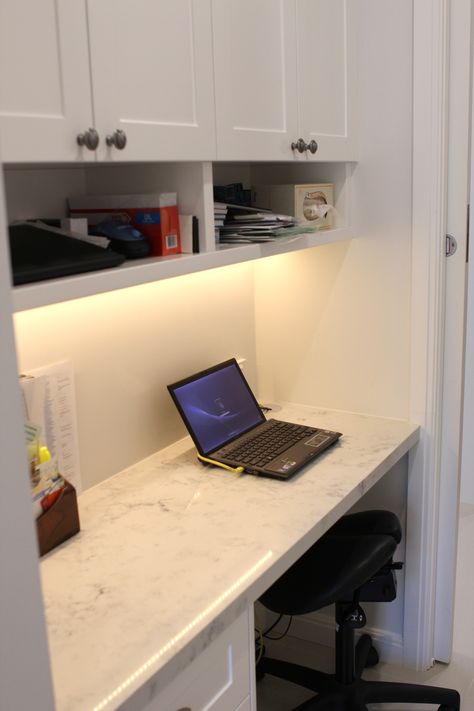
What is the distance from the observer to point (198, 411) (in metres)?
1.92

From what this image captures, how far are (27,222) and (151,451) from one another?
75 centimetres

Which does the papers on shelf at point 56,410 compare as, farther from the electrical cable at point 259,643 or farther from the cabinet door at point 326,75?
the electrical cable at point 259,643

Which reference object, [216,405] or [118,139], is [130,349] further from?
[118,139]

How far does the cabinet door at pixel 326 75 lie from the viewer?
182 cm

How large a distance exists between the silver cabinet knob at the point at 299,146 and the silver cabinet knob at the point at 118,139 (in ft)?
2.02

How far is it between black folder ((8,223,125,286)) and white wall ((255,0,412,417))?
0.97 m

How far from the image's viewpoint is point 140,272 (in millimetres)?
1386

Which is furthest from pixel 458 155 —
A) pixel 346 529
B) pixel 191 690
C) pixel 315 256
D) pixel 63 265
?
pixel 191 690

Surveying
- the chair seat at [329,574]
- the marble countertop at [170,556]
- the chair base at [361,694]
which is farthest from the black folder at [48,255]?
the chair base at [361,694]

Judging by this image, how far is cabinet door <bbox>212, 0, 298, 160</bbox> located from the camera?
60.8 inches

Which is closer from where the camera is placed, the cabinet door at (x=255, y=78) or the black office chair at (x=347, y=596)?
the cabinet door at (x=255, y=78)

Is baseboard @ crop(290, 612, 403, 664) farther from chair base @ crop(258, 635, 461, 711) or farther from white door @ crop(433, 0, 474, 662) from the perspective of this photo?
chair base @ crop(258, 635, 461, 711)

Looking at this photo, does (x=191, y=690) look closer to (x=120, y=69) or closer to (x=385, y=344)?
(x=120, y=69)

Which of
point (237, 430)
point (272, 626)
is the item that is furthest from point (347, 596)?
point (272, 626)
